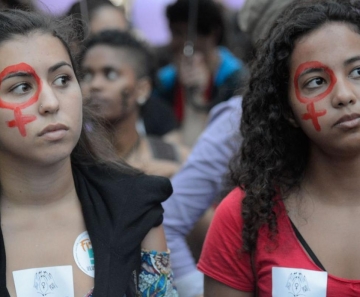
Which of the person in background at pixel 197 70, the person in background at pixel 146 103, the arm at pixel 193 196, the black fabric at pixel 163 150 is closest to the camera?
the arm at pixel 193 196

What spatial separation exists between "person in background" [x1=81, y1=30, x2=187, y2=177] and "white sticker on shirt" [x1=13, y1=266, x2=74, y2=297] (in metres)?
1.70

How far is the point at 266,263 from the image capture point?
2727 millimetres

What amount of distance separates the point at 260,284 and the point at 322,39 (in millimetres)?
874

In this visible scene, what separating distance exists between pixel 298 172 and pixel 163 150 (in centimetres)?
185

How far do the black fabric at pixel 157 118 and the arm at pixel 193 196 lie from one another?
1.90m

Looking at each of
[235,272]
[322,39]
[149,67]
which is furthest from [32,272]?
[149,67]

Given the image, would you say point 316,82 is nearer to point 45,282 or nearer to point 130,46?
point 45,282

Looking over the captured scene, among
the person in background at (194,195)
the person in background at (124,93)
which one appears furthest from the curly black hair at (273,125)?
the person in background at (124,93)

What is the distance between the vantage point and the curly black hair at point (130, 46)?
191 inches

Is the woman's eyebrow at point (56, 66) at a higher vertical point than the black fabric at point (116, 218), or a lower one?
higher

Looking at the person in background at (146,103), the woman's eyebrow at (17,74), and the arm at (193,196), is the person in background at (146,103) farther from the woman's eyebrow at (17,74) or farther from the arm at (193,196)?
the woman's eyebrow at (17,74)

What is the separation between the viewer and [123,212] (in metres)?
2.80

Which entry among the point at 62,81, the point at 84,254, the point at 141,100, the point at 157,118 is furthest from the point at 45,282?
the point at 157,118

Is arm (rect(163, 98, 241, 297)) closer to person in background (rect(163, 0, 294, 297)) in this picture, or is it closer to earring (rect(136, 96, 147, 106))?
person in background (rect(163, 0, 294, 297))
